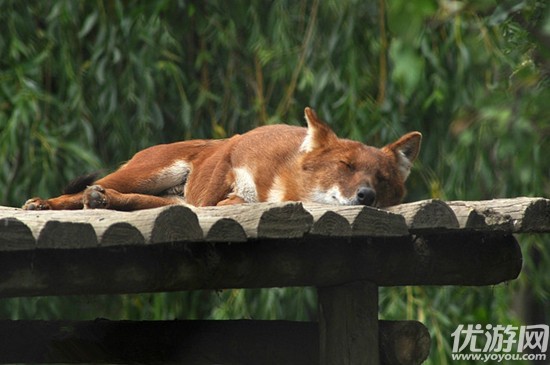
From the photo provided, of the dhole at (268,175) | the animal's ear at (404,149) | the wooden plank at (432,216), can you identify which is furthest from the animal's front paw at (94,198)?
the wooden plank at (432,216)

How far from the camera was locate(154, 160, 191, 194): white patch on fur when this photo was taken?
219 inches

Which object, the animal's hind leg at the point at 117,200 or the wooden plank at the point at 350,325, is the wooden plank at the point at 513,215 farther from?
the animal's hind leg at the point at 117,200

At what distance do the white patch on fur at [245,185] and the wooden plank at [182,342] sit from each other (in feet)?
1.78

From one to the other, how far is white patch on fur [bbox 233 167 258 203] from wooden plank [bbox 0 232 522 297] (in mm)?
770

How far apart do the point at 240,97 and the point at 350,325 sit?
3.73 meters

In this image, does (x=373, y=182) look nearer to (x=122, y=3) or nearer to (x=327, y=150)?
(x=327, y=150)

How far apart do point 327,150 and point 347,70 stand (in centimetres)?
237

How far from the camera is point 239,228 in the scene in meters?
3.72

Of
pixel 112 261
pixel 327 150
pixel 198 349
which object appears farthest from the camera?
pixel 327 150

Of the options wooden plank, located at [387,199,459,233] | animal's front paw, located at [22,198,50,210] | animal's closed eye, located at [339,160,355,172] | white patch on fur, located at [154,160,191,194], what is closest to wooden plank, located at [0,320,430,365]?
animal's front paw, located at [22,198,50,210]

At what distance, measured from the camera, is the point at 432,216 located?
405 centimetres

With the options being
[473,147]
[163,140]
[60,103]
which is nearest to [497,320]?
[473,147]

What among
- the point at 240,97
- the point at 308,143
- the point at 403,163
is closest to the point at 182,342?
the point at 308,143

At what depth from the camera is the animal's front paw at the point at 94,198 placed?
501cm
